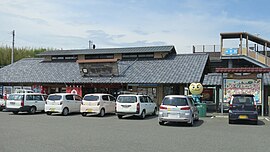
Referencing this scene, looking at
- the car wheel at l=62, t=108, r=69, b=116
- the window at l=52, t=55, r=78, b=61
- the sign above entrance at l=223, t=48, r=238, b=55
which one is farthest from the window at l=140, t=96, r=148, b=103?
the window at l=52, t=55, r=78, b=61

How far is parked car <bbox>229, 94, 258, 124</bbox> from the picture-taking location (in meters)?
16.0

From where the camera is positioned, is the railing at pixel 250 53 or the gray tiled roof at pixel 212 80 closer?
the gray tiled roof at pixel 212 80

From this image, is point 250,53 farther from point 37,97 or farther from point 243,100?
point 37,97

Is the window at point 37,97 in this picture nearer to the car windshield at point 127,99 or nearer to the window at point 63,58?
the car windshield at point 127,99

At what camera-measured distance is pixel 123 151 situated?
28.0ft

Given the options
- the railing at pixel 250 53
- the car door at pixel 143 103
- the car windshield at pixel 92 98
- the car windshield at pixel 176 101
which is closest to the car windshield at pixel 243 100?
the car windshield at pixel 176 101

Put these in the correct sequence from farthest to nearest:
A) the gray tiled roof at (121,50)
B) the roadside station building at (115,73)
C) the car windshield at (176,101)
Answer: the gray tiled roof at (121,50), the roadside station building at (115,73), the car windshield at (176,101)

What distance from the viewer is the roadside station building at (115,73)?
84.9 feet

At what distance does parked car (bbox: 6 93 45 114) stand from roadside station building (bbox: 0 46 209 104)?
5.67m

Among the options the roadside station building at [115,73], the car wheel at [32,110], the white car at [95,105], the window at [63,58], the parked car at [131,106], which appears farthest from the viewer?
the window at [63,58]

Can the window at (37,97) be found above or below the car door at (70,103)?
above

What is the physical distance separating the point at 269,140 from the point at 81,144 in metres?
6.69

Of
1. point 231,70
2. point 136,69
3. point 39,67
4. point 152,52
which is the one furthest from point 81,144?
point 39,67

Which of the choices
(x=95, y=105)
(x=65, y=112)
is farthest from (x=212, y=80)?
(x=65, y=112)
